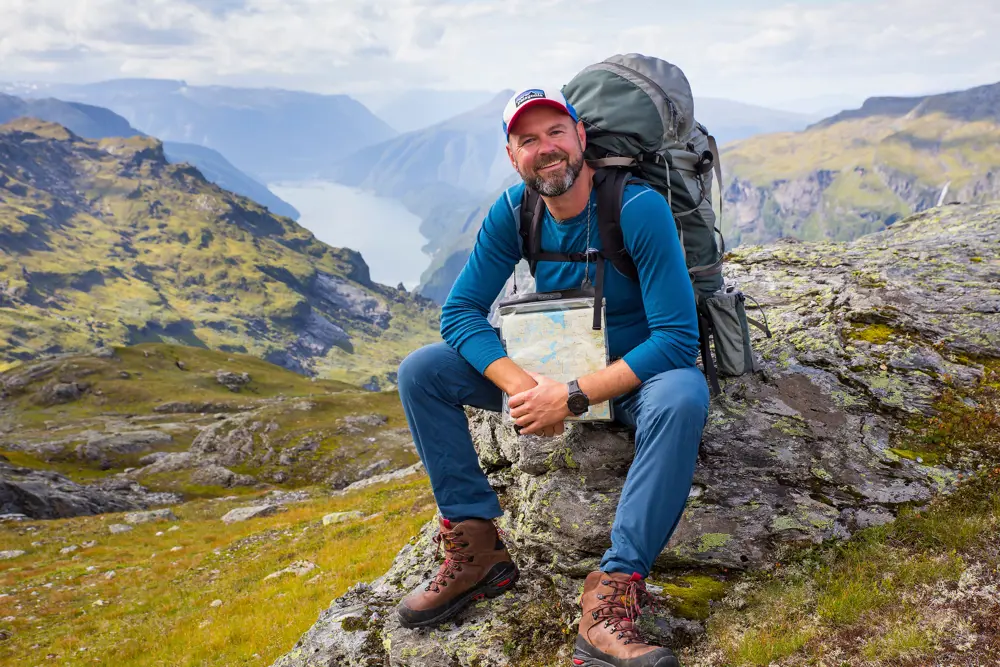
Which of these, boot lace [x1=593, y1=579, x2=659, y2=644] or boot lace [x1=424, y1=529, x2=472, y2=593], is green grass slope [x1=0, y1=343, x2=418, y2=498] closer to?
boot lace [x1=424, y1=529, x2=472, y2=593]

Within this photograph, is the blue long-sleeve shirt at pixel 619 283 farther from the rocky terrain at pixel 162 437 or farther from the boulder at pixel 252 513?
the rocky terrain at pixel 162 437

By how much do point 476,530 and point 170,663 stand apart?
30.3ft

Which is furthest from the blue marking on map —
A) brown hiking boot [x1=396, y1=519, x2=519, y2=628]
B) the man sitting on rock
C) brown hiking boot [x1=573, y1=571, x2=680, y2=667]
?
brown hiking boot [x1=573, y1=571, x2=680, y2=667]

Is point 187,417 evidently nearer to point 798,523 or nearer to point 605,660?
point 798,523

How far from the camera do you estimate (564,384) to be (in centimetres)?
609

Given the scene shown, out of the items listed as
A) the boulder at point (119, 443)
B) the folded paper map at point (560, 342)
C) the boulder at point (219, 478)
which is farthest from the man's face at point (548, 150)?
the boulder at point (119, 443)

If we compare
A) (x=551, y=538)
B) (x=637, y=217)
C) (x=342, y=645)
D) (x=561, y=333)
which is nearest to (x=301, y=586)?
(x=342, y=645)

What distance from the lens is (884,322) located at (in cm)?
976

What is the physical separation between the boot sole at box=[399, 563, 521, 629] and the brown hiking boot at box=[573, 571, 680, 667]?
137 cm

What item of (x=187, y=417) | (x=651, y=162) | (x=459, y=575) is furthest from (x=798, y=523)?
(x=187, y=417)

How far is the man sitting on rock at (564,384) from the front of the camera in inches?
213

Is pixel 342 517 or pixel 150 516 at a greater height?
pixel 342 517

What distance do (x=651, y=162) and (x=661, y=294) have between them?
1.85m

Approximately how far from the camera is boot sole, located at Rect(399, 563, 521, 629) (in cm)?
658
